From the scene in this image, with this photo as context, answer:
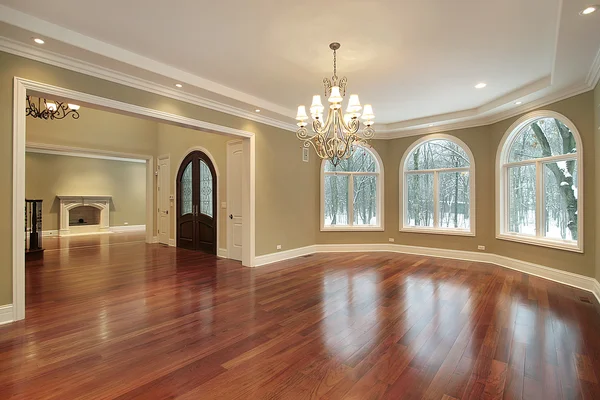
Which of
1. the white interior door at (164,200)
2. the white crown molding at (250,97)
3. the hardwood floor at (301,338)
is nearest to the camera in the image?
the hardwood floor at (301,338)

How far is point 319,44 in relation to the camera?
339 cm

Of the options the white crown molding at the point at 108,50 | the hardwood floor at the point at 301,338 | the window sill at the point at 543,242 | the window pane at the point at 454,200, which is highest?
the white crown molding at the point at 108,50

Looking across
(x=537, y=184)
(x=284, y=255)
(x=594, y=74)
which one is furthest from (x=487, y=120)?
(x=284, y=255)

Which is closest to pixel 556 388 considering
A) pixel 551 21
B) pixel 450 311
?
pixel 450 311

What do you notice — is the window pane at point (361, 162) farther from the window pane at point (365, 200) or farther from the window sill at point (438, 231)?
the window sill at point (438, 231)

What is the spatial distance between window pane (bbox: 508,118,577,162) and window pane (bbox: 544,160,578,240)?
0.76 feet

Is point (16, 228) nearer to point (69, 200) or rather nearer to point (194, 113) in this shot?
point (194, 113)

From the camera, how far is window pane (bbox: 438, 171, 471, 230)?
6.50 meters

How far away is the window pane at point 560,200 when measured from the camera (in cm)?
468

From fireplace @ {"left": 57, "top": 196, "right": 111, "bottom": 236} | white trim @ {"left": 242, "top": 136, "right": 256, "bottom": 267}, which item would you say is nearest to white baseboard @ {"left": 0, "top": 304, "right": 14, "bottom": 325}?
white trim @ {"left": 242, "top": 136, "right": 256, "bottom": 267}

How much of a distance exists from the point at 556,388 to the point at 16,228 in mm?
4945

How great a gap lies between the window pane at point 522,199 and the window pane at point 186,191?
7.15 m

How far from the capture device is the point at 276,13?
282cm

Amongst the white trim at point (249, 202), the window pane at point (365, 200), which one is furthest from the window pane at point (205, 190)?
the window pane at point (365, 200)
